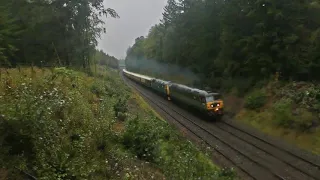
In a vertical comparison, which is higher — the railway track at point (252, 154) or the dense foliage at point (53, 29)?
the dense foliage at point (53, 29)

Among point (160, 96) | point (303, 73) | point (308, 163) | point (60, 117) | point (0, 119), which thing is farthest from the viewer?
point (160, 96)

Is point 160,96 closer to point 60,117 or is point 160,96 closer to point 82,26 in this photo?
point 82,26

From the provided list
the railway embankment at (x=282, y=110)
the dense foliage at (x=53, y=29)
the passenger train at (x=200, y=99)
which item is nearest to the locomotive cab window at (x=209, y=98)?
the passenger train at (x=200, y=99)

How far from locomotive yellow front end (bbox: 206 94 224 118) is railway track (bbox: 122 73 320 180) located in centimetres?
83

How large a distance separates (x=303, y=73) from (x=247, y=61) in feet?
14.6

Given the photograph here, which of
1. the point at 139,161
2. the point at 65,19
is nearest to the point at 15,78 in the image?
the point at 139,161

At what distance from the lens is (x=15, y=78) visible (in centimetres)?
1028

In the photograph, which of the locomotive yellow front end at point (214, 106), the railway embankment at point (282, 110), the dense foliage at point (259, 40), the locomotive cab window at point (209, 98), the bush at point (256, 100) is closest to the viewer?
the railway embankment at point (282, 110)

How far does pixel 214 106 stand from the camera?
81.0ft

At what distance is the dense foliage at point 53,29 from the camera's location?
88.4ft

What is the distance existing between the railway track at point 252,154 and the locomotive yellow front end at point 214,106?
0.83 meters

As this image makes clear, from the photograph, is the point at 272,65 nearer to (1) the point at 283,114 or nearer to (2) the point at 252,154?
(1) the point at 283,114

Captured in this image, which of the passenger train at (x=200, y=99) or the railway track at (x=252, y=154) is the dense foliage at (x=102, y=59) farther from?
the railway track at (x=252, y=154)

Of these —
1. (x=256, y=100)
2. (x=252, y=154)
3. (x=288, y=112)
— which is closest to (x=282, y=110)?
(x=288, y=112)
